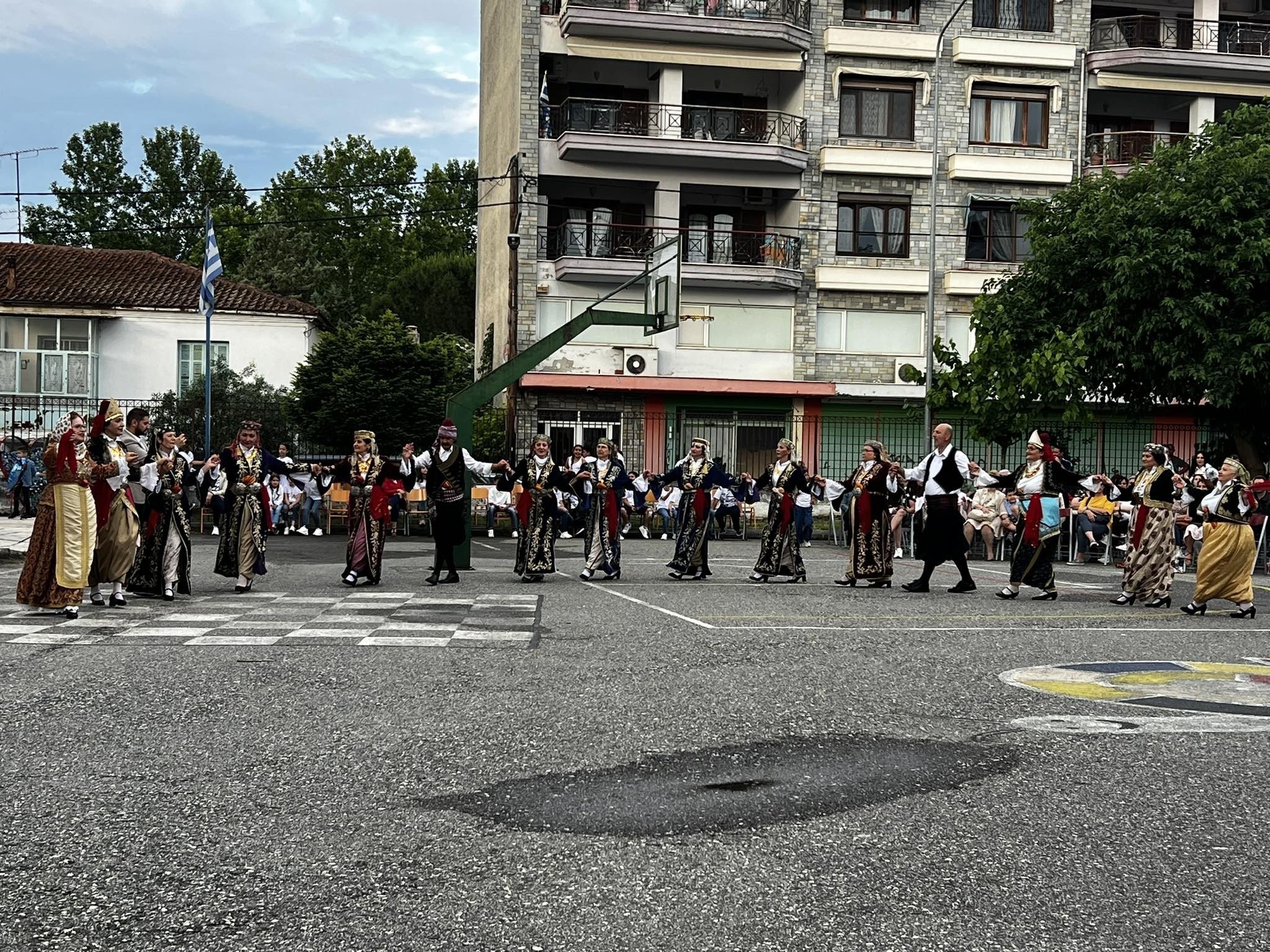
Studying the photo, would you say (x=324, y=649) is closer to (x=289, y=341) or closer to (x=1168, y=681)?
(x=1168, y=681)

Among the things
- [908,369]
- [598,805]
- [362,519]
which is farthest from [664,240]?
[598,805]

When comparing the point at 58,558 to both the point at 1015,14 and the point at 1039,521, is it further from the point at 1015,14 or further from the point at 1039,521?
the point at 1015,14

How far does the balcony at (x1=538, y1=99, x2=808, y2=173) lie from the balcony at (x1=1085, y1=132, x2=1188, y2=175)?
8.42m

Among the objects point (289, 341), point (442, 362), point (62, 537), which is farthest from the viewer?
point (289, 341)

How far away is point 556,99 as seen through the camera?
40062 mm

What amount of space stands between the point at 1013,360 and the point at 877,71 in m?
14.4

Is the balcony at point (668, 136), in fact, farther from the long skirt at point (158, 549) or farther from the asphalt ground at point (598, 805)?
the asphalt ground at point (598, 805)

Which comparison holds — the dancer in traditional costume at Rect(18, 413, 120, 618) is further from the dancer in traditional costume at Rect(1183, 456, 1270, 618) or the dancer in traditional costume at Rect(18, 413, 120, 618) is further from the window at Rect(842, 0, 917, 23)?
the window at Rect(842, 0, 917, 23)

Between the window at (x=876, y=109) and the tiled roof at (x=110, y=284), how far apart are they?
1867 centimetres

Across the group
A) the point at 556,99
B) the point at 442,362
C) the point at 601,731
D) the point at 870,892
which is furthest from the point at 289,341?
the point at 870,892

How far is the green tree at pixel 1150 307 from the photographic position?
95.0 ft

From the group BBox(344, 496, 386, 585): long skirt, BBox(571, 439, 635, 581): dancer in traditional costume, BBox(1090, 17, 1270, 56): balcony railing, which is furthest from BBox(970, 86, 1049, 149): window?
BBox(344, 496, 386, 585): long skirt

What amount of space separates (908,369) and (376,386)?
15297 mm

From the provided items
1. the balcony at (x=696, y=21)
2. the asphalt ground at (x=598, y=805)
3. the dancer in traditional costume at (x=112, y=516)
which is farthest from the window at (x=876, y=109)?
the asphalt ground at (x=598, y=805)
